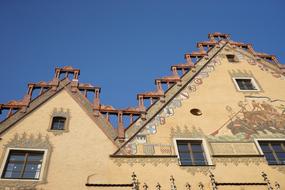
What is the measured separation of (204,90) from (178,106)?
131cm

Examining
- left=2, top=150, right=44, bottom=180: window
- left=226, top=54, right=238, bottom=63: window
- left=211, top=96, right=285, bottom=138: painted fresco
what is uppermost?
left=226, top=54, right=238, bottom=63: window

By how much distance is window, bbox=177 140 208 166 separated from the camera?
28.6 feet

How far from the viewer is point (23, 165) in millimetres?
8203

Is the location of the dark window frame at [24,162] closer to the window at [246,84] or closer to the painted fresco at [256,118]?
the painted fresco at [256,118]

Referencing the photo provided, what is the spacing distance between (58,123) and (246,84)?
21.2ft

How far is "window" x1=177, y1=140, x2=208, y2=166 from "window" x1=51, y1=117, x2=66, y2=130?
10.6 ft

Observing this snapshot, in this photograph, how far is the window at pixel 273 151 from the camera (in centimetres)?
894

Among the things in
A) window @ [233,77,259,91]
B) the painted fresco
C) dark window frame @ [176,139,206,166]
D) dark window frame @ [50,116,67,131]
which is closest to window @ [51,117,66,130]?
dark window frame @ [50,116,67,131]

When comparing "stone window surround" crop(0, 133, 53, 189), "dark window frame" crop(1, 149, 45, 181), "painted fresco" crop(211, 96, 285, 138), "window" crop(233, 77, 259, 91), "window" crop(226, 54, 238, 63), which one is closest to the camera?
"stone window surround" crop(0, 133, 53, 189)

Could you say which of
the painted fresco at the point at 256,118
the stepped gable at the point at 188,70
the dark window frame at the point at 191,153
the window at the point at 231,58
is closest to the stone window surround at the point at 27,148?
the stepped gable at the point at 188,70

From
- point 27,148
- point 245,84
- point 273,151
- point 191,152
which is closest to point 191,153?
point 191,152

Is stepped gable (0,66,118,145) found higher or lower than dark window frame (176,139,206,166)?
higher

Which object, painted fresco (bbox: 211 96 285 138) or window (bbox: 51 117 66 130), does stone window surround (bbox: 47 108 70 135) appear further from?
painted fresco (bbox: 211 96 285 138)

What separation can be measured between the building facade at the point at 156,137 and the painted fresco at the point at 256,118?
0.10 ft
